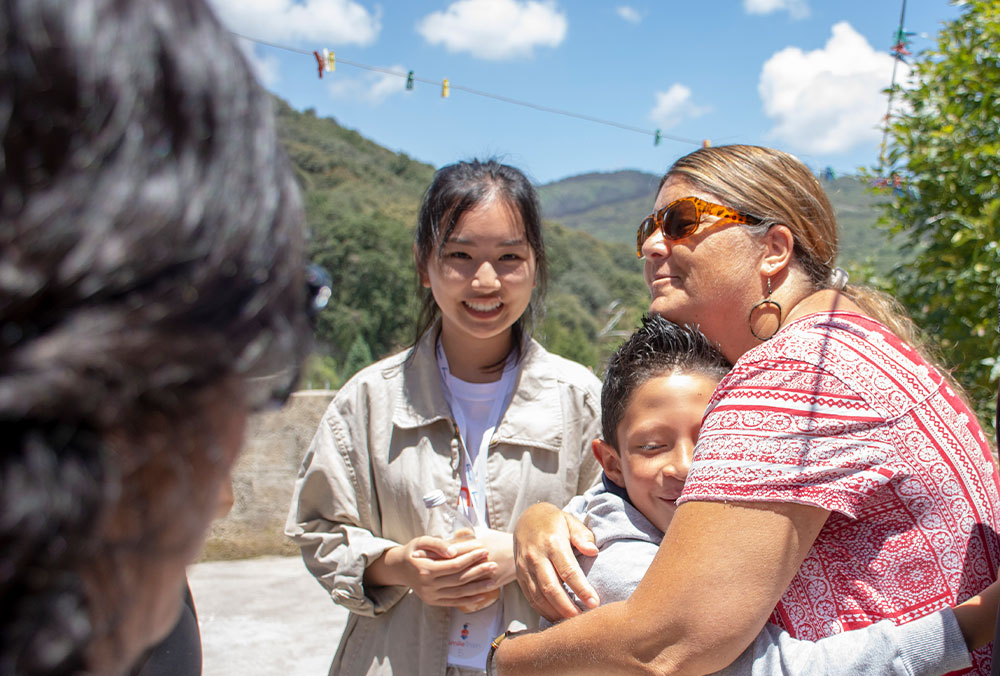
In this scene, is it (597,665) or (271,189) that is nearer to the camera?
(271,189)

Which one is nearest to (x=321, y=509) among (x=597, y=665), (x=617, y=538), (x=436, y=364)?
(x=436, y=364)

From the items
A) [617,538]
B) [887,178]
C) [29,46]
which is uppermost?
[887,178]

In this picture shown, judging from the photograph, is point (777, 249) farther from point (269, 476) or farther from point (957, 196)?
point (269, 476)

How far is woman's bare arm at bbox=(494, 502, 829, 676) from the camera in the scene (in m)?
1.11

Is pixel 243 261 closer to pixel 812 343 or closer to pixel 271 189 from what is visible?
pixel 271 189

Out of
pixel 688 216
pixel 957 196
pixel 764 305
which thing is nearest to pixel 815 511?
pixel 764 305

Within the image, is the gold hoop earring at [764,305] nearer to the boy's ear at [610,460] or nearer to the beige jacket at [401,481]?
the boy's ear at [610,460]

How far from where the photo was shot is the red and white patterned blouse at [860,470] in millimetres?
1114

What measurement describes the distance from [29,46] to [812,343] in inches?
42.7

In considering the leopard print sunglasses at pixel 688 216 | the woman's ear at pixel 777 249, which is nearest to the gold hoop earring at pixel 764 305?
the woman's ear at pixel 777 249

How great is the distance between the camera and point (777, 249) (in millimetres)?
1544

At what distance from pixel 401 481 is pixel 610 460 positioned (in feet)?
2.01

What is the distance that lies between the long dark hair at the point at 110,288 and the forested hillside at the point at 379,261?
55.5 ft

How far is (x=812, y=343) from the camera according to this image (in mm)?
1193
